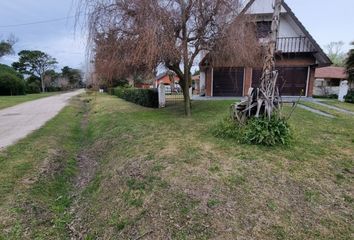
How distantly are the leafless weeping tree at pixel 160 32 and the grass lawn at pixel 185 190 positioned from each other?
2.88 m

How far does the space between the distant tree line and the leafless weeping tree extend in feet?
108

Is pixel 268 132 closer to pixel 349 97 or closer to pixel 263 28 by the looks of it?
pixel 263 28

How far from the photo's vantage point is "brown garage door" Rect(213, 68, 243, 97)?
16219mm

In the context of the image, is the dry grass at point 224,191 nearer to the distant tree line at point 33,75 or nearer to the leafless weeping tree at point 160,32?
the leafless weeping tree at point 160,32

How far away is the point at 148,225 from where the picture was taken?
3.31 metres

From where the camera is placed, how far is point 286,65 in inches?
616

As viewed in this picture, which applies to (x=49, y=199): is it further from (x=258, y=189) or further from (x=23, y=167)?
(x=258, y=189)

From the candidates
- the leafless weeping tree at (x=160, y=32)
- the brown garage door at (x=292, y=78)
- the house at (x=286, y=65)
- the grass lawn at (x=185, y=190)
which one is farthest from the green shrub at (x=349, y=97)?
the grass lawn at (x=185, y=190)

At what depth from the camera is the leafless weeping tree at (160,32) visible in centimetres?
725

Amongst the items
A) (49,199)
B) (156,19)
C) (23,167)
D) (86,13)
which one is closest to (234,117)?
(156,19)

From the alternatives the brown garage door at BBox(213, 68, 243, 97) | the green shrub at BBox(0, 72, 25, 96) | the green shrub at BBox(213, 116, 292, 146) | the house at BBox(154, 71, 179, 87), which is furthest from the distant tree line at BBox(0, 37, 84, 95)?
the green shrub at BBox(213, 116, 292, 146)

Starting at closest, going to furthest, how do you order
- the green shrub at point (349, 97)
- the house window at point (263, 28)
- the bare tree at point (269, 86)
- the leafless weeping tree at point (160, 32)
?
the bare tree at point (269, 86) → the leafless weeping tree at point (160, 32) → the house window at point (263, 28) → the green shrub at point (349, 97)

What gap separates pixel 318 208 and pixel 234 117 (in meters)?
3.39

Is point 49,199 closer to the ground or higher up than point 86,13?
closer to the ground
